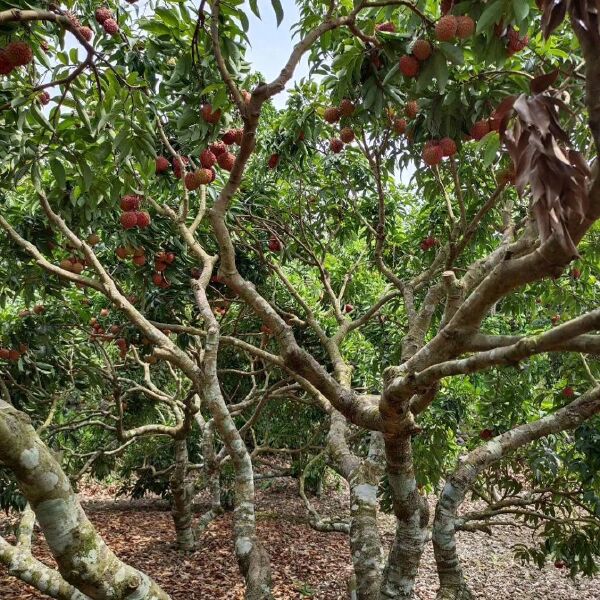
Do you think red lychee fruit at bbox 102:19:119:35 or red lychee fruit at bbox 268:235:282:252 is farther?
red lychee fruit at bbox 268:235:282:252

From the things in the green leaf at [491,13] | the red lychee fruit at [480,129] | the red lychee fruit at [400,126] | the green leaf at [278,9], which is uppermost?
the red lychee fruit at [400,126]

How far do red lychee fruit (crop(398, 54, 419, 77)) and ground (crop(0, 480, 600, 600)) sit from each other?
483cm

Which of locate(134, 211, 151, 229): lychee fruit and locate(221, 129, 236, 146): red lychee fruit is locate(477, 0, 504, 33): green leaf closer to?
locate(221, 129, 236, 146): red lychee fruit

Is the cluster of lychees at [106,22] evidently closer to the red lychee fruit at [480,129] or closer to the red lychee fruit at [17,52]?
the red lychee fruit at [17,52]

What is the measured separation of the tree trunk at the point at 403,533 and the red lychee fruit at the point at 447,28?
6.48 ft

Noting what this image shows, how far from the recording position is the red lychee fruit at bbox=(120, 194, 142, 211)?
373 cm

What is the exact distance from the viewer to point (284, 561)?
6410 mm

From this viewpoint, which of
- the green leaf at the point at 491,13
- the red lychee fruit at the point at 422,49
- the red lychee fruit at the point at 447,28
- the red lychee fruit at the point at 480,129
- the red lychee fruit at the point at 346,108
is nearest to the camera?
the green leaf at the point at 491,13

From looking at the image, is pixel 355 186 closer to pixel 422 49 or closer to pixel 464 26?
pixel 422 49

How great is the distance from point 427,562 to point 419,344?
4861 mm

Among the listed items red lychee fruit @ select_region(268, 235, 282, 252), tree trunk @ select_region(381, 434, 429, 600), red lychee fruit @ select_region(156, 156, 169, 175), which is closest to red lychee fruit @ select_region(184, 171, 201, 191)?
red lychee fruit @ select_region(156, 156, 169, 175)

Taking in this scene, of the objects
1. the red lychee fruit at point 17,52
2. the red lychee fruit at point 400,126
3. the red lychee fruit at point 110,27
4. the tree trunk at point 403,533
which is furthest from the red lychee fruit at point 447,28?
the tree trunk at point 403,533

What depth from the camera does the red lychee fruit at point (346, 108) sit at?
3.23m

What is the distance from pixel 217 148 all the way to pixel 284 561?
5077mm
